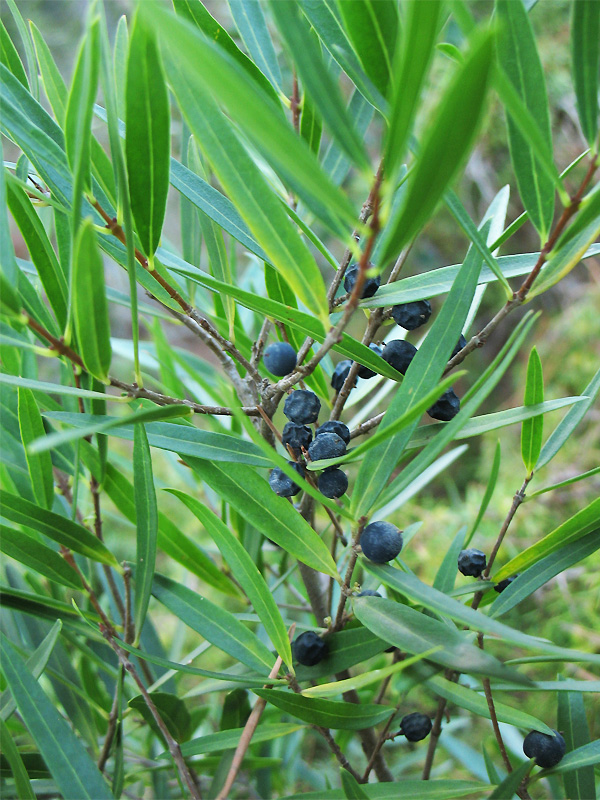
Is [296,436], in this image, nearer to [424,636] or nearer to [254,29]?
[424,636]

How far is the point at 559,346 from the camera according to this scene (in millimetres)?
1431

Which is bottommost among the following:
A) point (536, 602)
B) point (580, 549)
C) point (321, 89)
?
A: point (536, 602)

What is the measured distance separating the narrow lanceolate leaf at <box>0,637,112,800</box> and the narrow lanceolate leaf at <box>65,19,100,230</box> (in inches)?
Result: 10.0

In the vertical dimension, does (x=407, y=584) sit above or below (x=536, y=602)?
above

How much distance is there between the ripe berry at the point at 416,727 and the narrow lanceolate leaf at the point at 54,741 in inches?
8.7

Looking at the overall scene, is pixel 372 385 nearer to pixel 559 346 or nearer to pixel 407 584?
pixel 407 584

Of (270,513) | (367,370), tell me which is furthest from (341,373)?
(270,513)

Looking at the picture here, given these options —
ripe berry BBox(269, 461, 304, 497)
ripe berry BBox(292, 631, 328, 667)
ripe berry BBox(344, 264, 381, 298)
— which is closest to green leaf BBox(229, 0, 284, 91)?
ripe berry BBox(344, 264, 381, 298)

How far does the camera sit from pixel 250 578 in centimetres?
38

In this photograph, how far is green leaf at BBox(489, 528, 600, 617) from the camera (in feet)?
1.22

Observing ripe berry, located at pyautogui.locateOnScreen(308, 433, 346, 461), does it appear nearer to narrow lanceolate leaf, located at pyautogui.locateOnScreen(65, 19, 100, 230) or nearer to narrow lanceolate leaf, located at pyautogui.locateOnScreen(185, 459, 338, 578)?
narrow lanceolate leaf, located at pyautogui.locateOnScreen(185, 459, 338, 578)

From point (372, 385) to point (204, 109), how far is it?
267 mm

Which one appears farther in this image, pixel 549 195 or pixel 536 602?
pixel 536 602

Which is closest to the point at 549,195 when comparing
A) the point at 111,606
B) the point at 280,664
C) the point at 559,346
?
the point at 280,664
